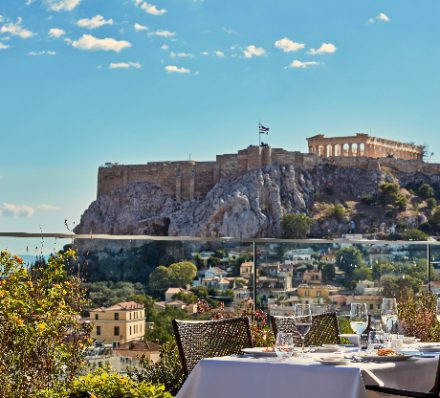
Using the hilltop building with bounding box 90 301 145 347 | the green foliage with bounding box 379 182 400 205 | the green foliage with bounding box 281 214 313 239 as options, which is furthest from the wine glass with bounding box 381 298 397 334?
the green foliage with bounding box 379 182 400 205

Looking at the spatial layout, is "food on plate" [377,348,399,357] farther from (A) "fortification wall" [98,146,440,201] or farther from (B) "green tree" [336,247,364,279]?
(A) "fortification wall" [98,146,440,201]

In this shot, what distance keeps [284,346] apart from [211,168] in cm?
5915

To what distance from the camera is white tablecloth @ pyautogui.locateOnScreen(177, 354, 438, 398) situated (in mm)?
2543

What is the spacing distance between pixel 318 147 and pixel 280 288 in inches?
2476

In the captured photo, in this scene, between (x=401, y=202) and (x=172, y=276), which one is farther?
(x=401, y=202)

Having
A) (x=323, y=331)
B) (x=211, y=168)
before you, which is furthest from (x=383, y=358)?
(x=211, y=168)

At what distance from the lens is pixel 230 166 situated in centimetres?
6119

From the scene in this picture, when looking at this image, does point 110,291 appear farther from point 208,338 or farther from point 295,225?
point 295,225

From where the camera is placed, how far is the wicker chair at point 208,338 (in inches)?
122

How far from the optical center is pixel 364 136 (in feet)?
221

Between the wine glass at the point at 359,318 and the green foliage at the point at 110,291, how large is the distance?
1.95 meters

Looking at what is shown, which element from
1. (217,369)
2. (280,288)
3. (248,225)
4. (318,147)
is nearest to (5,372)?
(217,369)

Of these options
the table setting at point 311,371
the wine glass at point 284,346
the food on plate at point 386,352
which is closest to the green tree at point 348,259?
the table setting at point 311,371

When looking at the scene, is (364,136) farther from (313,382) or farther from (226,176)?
(313,382)
